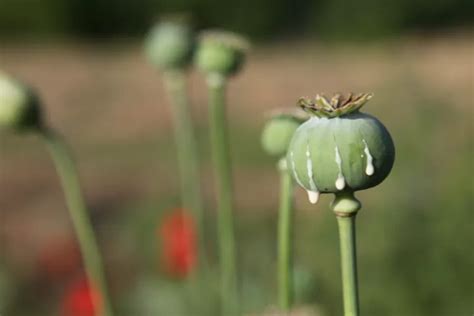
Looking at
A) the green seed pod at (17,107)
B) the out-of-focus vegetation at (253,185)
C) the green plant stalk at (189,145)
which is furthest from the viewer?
the out-of-focus vegetation at (253,185)

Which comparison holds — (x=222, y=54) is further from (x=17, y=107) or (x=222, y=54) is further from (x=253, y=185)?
(x=253, y=185)

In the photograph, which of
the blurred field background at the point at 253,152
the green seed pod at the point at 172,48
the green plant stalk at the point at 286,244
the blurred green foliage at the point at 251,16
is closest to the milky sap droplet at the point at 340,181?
the green plant stalk at the point at 286,244

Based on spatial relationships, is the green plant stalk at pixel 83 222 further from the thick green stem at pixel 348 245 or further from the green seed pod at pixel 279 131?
the thick green stem at pixel 348 245

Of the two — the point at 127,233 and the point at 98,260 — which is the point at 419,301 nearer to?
the point at 98,260

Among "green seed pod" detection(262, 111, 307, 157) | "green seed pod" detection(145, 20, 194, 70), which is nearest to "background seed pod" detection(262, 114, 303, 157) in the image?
"green seed pod" detection(262, 111, 307, 157)

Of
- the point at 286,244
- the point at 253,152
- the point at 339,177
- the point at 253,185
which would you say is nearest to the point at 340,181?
the point at 339,177

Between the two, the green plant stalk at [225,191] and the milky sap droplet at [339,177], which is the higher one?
the milky sap droplet at [339,177]
